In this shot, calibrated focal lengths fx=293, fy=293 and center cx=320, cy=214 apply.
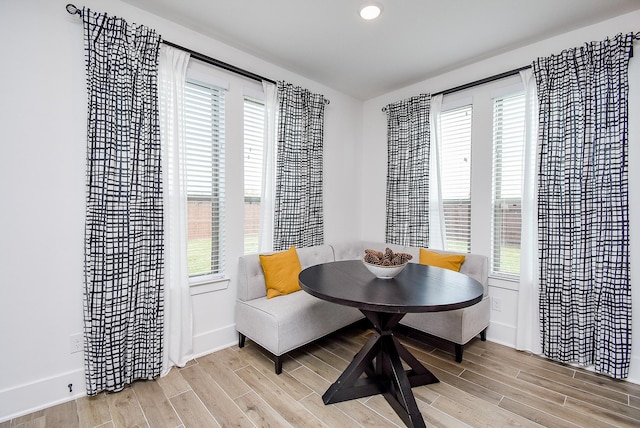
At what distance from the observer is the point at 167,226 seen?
2238 mm

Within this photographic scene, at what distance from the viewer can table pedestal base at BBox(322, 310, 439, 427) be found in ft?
5.94

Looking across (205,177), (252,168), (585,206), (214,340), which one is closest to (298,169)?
(252,168)

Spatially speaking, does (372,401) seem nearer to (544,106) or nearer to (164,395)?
(164,395)

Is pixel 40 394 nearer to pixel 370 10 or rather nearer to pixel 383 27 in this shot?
pixel 370 10

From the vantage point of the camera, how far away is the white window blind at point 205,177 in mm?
2451

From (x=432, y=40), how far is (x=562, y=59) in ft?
3.40

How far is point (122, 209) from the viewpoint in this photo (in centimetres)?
199

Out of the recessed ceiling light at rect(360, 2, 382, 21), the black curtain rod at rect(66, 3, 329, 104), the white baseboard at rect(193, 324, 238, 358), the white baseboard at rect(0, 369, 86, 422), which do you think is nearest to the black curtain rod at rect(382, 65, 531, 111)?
the recessed ceiling light at rect(360, 2, 382, 21)

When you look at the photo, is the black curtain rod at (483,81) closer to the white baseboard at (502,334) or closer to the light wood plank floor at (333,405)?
the white baseboard at (502,334)

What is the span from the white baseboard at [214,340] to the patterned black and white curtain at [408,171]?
2014mm

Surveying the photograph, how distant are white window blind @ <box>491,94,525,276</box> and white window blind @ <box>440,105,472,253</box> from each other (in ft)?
0.79

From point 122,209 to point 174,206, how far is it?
36cm

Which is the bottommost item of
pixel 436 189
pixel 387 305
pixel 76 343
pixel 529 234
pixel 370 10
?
pixel 76 343

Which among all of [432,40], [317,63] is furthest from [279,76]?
[432,40]
